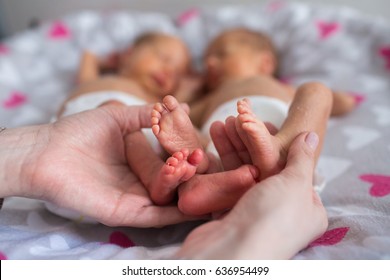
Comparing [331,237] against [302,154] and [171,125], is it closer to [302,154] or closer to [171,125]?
[302,154]

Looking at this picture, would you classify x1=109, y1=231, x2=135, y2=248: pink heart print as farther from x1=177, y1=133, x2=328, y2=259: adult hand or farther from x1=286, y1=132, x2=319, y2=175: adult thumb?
x1=286, y1=132, x2=319, y2=175: adult thumb

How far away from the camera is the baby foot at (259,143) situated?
2.35 feet

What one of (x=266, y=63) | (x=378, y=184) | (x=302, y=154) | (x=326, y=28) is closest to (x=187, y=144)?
(x=302, y=154)

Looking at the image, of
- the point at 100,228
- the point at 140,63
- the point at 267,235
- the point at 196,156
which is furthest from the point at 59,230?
the point at 140,63

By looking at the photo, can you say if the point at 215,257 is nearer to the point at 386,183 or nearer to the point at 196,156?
the point at 196,156

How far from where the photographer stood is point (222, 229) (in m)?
0.62

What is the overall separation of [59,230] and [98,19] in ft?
4.36

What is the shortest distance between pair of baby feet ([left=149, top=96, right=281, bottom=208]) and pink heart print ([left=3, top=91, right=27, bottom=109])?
0.95 metres

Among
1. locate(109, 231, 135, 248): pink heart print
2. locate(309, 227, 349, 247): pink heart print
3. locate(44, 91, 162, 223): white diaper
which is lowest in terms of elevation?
locate(109, 231, 135, 248): pink heart print

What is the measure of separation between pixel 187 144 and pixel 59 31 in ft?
4.26

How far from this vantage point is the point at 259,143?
73cm

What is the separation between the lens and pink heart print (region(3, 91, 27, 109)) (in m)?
1.51

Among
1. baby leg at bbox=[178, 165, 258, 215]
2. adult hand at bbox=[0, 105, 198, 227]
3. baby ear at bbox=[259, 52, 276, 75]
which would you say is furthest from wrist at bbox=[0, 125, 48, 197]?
baby ear at bbox=[259, 52, 276, 75]

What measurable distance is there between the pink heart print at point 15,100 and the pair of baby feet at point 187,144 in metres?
0.95
